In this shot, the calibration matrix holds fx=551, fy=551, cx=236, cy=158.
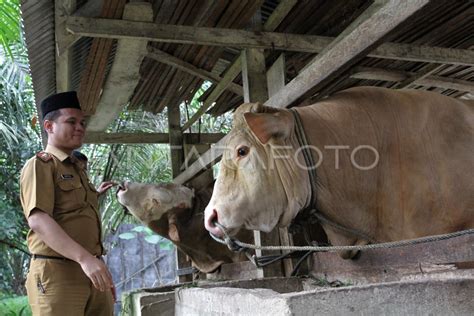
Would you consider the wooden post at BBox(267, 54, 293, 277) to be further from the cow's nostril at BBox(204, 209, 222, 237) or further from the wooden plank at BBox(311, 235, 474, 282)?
the cow's nostril at BBox(204, 209, 222, 237)

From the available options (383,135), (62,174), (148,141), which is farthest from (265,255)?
(148,141)

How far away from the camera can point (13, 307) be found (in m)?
10.3

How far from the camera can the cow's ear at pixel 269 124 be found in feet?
9.45

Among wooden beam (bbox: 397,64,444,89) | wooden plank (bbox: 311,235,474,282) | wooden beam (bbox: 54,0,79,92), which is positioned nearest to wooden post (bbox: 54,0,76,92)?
wooden beam (bbox: 54,0,79,92)

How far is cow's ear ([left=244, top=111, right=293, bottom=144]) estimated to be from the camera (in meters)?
2.88

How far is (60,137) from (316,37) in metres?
2.07

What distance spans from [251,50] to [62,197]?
1.86 metres

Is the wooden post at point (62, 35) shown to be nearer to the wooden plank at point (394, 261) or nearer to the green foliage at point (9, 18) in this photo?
the green foliage at point (9, 18)

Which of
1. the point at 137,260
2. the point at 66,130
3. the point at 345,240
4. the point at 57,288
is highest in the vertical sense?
the point at 66,130

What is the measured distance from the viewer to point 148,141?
6.54m

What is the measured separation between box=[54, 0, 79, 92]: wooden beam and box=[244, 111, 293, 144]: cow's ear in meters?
1.37

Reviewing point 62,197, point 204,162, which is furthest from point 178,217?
point 62,197

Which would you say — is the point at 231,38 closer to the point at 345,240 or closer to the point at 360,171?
the point at 360,171

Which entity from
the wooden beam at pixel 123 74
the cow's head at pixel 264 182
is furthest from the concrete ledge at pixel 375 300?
the wooden beam at pixel 123 74
